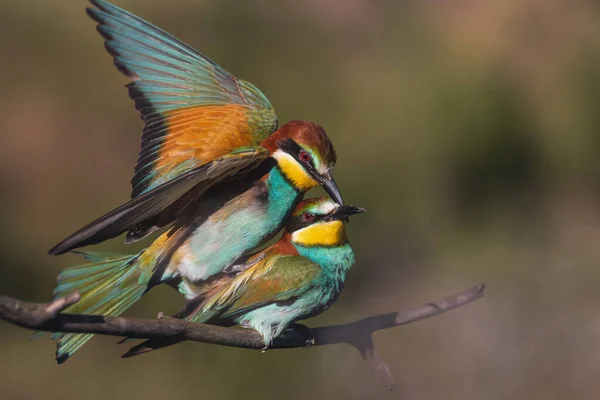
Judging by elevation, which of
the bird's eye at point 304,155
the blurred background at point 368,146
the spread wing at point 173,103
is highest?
the spread wing at point 173,103

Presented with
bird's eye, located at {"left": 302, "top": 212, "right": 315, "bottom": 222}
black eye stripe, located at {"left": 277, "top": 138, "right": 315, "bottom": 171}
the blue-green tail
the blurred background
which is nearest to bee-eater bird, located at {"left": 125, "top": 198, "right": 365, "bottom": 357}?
bird's eye, located at {"left": 302, "top": 212, "right": 315, "bottom": 222}

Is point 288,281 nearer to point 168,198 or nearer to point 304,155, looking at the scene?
point 304,155

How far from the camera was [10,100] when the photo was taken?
4.58m

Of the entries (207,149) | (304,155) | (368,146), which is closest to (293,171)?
(304,155)

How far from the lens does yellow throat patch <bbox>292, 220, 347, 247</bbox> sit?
226 cm

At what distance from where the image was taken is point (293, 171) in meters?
2.07

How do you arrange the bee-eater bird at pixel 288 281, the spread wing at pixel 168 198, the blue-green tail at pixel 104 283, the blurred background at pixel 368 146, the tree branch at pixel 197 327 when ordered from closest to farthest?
the tree branch at pixel 197 327 → the spread wing at pixel 168 198 → the blue-green tail at pixel 104 283 → the bee-eater bird at pixel 288 281 → the blurred background at pixel 368 146

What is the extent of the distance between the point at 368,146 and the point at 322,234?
198 cm

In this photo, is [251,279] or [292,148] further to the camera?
[251,279]

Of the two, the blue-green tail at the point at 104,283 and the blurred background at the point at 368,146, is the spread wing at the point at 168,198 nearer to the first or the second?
the blue-green tail at the point at 104,283

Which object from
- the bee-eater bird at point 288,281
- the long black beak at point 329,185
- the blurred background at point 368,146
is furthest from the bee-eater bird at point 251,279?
the blurred background at point 368,146

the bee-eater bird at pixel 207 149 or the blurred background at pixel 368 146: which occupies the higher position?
the bee-eater bird at pixel 207 149

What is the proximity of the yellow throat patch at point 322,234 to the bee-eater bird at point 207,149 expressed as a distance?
14 centimetres

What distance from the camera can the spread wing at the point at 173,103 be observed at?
2.03 m
